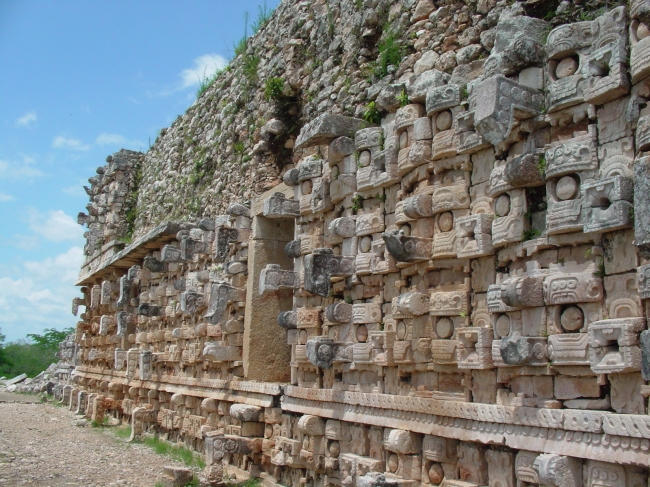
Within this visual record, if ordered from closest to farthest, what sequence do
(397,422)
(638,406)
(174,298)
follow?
(638,406) → (397,422) → (174,298)

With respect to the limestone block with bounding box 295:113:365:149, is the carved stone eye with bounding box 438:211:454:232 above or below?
below

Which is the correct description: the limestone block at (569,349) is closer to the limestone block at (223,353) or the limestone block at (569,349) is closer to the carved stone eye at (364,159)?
the carved stone eye at (364,159)

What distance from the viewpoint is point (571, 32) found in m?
4.27

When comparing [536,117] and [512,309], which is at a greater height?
[536,117]

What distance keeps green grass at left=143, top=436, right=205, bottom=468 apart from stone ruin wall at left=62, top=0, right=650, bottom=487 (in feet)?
2.65

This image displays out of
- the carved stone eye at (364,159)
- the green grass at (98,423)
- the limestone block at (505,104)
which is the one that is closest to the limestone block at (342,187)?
the carved stone eye at (364,159)

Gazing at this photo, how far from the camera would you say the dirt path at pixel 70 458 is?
26.3 ft

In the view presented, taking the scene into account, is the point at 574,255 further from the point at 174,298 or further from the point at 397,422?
the point at 174,298

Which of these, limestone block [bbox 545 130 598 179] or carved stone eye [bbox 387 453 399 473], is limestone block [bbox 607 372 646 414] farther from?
carved stone eye [bbox 387 453 399 473]

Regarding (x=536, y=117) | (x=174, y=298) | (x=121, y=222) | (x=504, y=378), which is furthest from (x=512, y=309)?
(x=121, y=222)

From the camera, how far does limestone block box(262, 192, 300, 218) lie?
294 inches

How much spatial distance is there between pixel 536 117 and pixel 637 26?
803 mm

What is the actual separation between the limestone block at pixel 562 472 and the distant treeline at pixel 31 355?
110ft

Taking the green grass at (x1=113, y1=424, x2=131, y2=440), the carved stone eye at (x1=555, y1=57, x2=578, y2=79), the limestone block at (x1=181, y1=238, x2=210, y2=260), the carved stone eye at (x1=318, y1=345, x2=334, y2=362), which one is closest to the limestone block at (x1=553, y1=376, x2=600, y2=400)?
the carved stone eye at (x1=555, y1=57, x2=578, y2=79)
